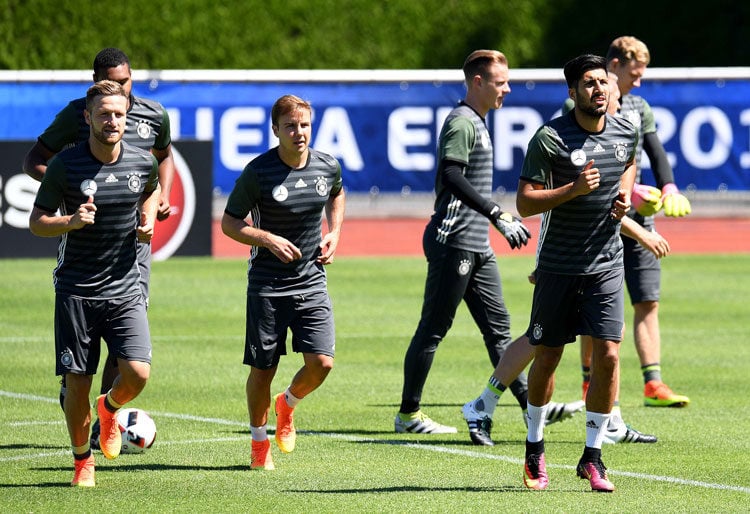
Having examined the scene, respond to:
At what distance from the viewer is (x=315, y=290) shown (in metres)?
8.42

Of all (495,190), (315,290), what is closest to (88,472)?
(315,290)

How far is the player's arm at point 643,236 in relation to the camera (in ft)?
27.6

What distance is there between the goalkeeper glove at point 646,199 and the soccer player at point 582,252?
141 cm

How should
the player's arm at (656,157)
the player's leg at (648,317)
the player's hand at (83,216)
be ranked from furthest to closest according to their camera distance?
the player's leg at (648,317) → the player's arm at (656,157) → the player's hand at (83,216)

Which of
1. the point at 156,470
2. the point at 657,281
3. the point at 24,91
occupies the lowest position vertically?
the point at 156,470

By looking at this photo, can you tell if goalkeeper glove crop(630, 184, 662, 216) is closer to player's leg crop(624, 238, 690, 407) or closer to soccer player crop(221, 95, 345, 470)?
player's leg crop(624, 238, 690, 407)

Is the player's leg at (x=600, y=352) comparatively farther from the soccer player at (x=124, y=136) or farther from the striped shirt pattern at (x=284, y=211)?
the soccer player at (x=124, y=136)

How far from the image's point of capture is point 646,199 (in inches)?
368

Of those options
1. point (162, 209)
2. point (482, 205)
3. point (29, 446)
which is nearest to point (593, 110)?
point (482, 205)

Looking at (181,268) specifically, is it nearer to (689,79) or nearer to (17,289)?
(17,289)

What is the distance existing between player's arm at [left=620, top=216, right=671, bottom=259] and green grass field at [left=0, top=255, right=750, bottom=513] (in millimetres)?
1271

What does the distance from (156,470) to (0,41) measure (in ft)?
80.0

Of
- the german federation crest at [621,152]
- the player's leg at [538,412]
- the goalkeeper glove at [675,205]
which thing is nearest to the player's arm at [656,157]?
the goalkeeper glove at [675,205]

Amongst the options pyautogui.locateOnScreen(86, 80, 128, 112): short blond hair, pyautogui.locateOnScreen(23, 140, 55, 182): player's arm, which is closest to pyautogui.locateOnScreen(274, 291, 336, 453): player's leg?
pyautogui.locateOnScreen(86, 80, 128, 112): short blond hair
